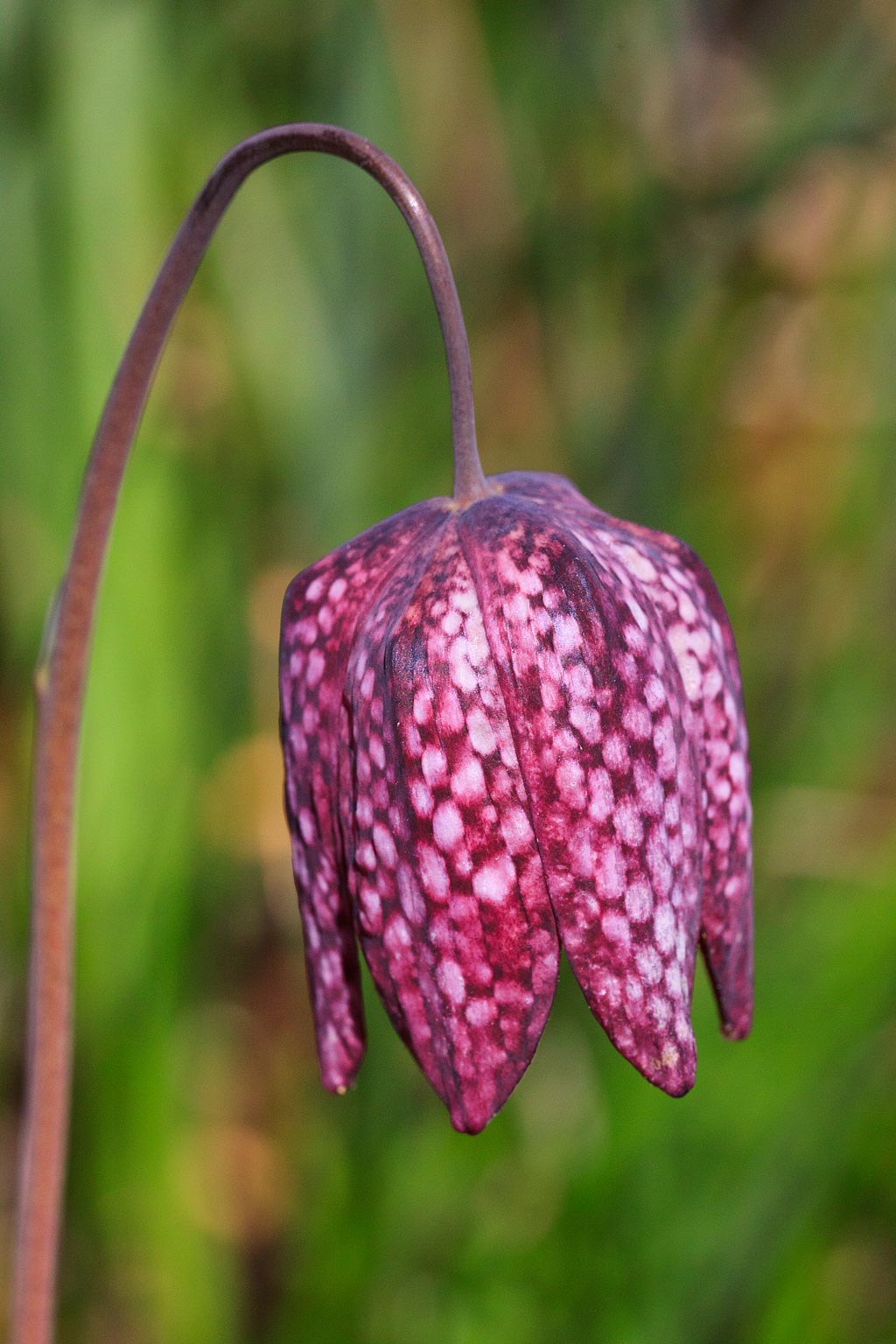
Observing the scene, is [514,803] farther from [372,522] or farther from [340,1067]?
[372,522]

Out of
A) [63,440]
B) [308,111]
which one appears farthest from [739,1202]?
[308,111]

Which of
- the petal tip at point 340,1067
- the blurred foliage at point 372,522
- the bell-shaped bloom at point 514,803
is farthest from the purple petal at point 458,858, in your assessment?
the blurred foliage at point 372,522

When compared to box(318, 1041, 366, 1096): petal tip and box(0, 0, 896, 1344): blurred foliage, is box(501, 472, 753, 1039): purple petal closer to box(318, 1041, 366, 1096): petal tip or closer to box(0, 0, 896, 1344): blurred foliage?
box(318, 1041, 366, 1096): petal tip

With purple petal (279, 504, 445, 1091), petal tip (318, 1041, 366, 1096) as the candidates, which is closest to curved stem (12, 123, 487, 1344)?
purple petal (279, 504, 445, 1091)

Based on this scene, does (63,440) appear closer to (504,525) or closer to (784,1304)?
(504,525)

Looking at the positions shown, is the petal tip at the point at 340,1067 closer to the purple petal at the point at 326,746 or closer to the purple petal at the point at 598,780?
the purple petal at the point at 326,746

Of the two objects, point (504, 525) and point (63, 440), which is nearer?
point (504, 525)
